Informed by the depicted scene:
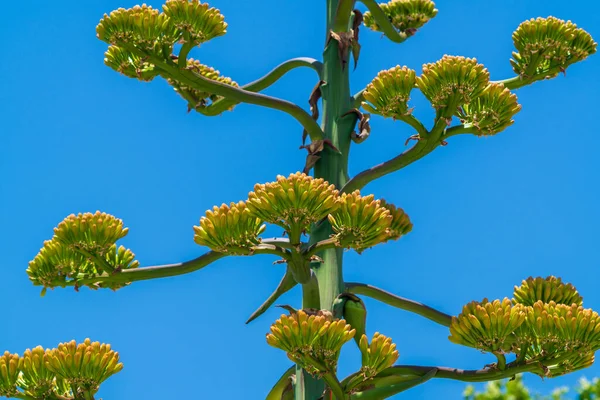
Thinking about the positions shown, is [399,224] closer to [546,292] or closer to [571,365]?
[546,292]

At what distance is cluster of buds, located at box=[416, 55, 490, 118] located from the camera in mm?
5082

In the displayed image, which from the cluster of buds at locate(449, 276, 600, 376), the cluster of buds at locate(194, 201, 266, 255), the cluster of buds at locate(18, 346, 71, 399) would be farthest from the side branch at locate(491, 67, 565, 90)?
the cluster of buds at locate(18, 346, 71, 399)

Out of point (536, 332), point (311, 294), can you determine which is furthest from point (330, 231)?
point (536, 332)

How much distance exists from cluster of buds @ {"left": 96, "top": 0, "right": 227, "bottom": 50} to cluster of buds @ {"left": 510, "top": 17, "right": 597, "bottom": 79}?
1.95m

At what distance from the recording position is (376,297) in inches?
203

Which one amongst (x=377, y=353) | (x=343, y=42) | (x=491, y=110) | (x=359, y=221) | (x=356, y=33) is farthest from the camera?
(x=356, y=33)

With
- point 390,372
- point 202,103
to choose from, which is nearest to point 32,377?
point 390,372

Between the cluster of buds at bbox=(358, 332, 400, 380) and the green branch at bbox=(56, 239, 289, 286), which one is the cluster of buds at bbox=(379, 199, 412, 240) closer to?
the green branch at bbox=(56, 239, 289, 286)

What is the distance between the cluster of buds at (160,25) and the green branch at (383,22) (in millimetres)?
1104

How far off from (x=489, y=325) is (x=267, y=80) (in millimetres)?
2347

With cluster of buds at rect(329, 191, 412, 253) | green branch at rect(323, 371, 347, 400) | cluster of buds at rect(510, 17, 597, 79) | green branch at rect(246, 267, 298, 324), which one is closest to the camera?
green branch at rect(323, 371, 347, 400)

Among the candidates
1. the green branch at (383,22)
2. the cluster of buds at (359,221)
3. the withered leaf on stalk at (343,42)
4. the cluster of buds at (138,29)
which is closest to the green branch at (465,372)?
the cluster of buds at (359,221)

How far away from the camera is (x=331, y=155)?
5.29 metres

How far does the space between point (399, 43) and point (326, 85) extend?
1.36 meters
